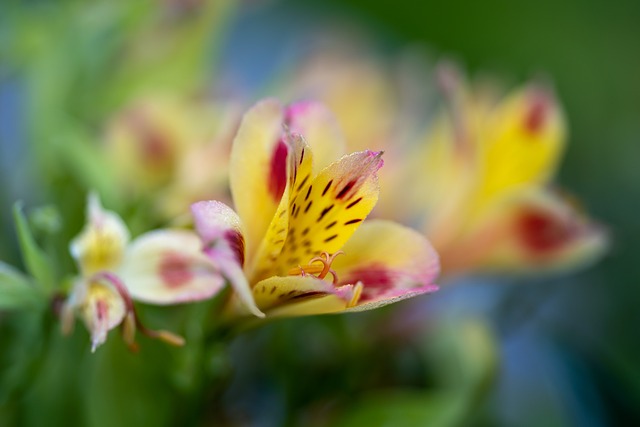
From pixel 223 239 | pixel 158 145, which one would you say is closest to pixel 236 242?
pixel 223 239

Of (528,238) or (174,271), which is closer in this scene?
(174,271)

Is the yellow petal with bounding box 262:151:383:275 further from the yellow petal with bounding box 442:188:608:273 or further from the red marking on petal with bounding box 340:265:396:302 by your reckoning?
the yellow petal with bounding box 442:188:608:273

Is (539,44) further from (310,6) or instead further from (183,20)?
(183,20)

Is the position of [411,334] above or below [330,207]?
below

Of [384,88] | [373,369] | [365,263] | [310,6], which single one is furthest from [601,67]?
[365,263]

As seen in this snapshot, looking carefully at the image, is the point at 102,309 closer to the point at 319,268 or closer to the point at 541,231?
the point at 319,268

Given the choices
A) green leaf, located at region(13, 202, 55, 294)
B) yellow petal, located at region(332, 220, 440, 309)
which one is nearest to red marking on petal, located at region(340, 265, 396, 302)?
yellow petal, located at region(332, 220, 440, 309)
